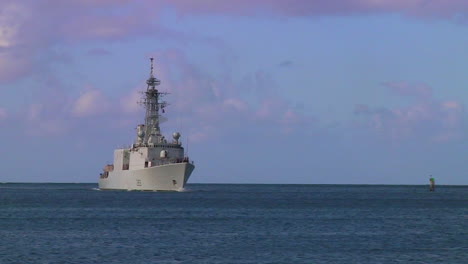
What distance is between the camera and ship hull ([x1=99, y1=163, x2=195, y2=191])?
420 feet

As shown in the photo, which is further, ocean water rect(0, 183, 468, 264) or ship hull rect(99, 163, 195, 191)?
ship hull rect(99, 163, 195, 191)

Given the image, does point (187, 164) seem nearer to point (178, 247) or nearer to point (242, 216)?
point (242, 216)

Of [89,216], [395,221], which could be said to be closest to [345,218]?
[395,221]

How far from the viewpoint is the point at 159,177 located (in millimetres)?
129875

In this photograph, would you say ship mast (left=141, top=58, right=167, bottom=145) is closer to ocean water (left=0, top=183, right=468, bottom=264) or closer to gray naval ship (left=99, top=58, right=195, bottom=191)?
gray naval ship (left=99, top=58, right=195, bottom=191)

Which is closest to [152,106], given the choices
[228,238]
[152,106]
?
[152,106]

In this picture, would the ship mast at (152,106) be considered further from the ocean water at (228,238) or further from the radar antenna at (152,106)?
the ocean water at (228,238)

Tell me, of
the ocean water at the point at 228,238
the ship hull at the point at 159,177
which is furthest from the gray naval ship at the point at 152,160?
the ocean water at the point at 228,238

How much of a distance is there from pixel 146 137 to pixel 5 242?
8529 cm

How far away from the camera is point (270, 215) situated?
3529 inches

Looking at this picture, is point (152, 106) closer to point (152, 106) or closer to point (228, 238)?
point (152, 106)

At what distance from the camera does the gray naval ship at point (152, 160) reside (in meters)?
130

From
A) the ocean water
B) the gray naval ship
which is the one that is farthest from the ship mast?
the ocean water

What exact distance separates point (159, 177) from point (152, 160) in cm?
310
